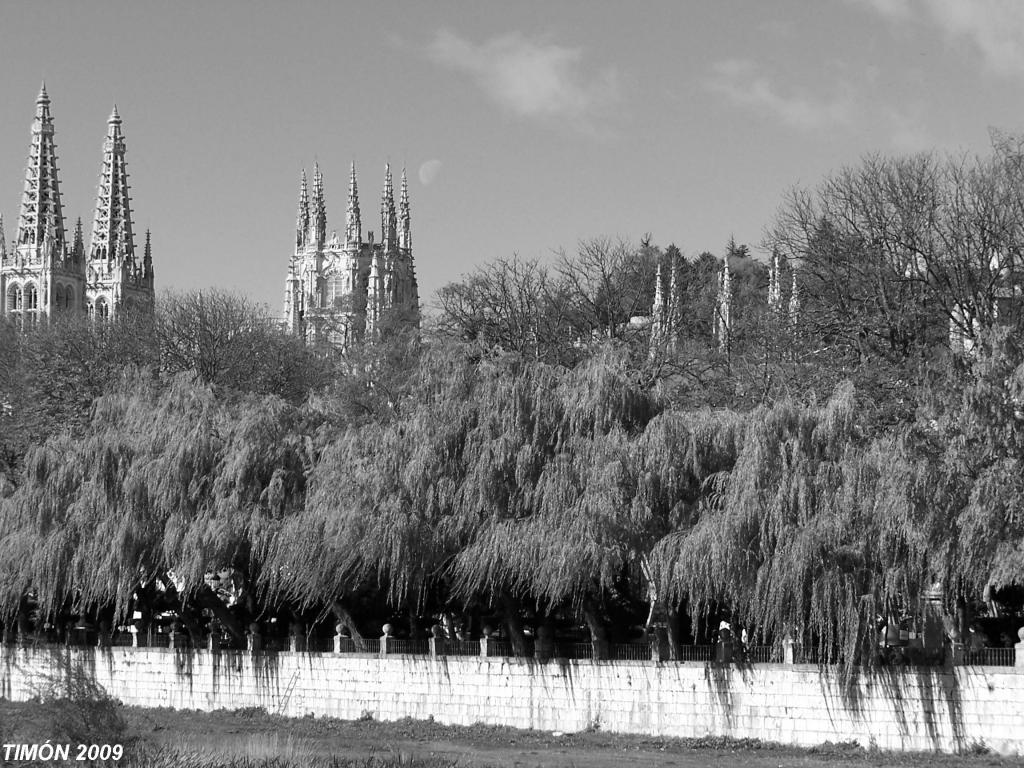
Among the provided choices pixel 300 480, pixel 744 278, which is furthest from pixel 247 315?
pixel 300 480

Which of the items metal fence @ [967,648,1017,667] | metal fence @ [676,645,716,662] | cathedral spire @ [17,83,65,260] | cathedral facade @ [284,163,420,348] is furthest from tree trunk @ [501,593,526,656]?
cathedral spire @ [17,83,65,260]

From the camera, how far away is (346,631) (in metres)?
44.6

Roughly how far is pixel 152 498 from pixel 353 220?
14285cm

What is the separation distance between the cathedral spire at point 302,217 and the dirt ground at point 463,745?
15198 centimetres

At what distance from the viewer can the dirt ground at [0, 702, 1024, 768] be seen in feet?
108

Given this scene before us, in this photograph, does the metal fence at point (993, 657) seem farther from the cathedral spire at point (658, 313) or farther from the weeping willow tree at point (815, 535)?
the cathedral spire at point (658, 313)

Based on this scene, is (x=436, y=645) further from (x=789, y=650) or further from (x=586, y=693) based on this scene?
(x=789, y=650)

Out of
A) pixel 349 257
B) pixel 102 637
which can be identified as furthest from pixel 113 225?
pixel 102 637

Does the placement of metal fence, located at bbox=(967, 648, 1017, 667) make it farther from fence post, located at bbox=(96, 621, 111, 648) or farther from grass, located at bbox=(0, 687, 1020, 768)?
fence post, located at bbox=(96, 621, 111, 648)

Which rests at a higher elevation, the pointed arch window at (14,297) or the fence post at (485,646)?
the pointed arch window at (14,297)

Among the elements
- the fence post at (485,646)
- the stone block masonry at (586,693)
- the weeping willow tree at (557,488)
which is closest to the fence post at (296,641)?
the stone block masonry at (586,693)

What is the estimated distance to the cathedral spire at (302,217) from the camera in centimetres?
19300

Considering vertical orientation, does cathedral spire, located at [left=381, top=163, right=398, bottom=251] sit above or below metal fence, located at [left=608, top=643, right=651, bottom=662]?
above

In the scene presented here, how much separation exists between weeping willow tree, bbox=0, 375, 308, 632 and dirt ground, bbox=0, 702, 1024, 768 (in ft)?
12.9
